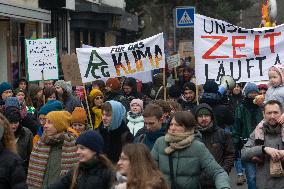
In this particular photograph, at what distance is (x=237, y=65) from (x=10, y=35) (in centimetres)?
1396

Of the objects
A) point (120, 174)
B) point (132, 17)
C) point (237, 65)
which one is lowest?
point (120, 174)

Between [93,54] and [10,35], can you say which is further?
[10,35]

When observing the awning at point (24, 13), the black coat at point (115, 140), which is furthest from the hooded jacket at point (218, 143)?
the awning at point (24, 13)

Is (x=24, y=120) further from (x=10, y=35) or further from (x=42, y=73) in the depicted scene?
(x=10, y=35)

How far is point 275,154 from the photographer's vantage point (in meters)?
8.44

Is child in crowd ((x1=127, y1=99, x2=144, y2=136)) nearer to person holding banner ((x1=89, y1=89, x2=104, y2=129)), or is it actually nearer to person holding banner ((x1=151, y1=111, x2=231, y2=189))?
person holding banner ((x1=89, y1=89, x2=104, y2=129))

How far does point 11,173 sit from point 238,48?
23.0 ft

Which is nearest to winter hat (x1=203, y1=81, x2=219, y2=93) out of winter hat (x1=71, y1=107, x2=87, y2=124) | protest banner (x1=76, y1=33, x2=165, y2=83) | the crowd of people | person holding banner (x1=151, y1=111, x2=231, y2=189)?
the crowd of people

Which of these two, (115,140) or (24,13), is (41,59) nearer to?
(24,13)

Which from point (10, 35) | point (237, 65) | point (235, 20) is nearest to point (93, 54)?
point (237, 65)

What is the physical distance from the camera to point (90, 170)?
7289 millimetres

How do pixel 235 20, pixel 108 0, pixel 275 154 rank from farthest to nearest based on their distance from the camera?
pixel 235 20 < pixel 108 0 < pixel 275 154

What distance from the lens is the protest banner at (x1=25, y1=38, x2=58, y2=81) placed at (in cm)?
1842

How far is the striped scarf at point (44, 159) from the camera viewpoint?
8570 millimetres
